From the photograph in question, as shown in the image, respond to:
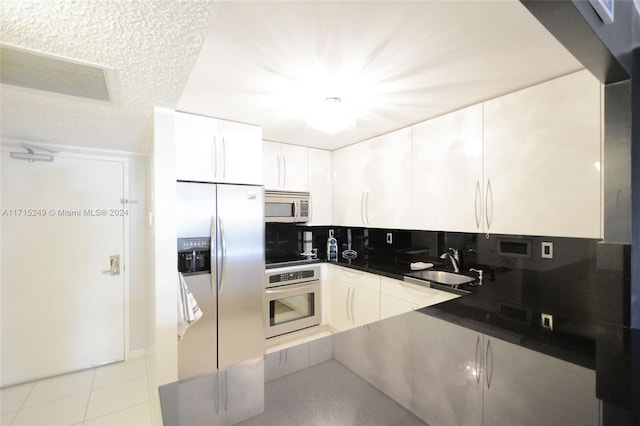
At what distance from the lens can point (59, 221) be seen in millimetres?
2502

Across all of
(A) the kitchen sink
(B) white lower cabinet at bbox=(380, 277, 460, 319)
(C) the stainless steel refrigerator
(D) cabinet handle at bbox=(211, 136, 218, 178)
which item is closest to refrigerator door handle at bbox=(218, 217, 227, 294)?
(C) the stainless steel refrigerator

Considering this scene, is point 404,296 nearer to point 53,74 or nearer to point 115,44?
point 115,44

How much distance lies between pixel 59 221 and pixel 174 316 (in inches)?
68.2

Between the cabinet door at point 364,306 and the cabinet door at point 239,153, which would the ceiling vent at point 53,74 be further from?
the cabinet door at point 364,306

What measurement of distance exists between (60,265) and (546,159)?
3.92m

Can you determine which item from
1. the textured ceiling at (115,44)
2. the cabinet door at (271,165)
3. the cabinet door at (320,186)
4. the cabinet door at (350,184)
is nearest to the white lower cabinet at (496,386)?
the textured ceiling at (115,44)

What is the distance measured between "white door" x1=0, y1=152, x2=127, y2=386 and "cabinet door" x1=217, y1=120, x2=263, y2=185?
4.13 feet

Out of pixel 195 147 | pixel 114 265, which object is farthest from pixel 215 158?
pixel 114 265

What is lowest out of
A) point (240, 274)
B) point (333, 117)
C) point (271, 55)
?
point (240, 274)

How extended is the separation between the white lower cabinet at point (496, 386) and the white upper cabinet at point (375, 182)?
172 cm

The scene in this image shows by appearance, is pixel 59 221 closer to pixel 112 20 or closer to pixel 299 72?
pixel 112 20

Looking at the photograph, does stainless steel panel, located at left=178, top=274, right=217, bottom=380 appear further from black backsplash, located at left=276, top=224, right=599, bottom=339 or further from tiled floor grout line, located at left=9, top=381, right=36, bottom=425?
black backsplash, located at left=276, top=224, right=599, bottom=339

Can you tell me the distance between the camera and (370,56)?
1.37 metres

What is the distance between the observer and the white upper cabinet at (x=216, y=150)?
7.13 feet
